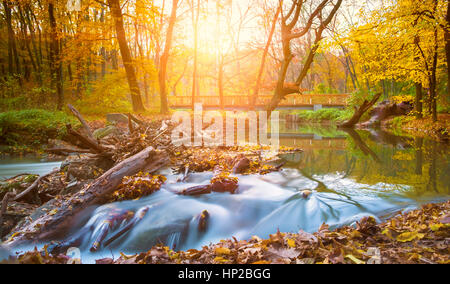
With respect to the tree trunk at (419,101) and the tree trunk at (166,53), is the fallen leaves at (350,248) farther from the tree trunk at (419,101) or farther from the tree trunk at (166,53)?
the tree trunk at (166,53)

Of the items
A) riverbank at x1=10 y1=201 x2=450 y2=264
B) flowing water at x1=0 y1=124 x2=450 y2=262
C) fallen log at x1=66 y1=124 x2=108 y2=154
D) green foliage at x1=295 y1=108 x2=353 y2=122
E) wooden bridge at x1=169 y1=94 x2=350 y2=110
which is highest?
wooden bridge at x1=169 y1=94 x2=350 y2=110

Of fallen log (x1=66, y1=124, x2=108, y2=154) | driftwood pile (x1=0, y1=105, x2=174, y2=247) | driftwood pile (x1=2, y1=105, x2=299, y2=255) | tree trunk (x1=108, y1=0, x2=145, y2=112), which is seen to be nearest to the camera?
driftwood pile (x1=0, y1=105, x2=174, y2=247)

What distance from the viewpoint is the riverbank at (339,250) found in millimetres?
2162

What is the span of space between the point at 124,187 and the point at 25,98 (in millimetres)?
14519

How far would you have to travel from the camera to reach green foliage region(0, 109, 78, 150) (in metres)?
10.8

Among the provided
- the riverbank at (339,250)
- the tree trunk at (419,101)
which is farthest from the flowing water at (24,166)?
the tree trunk at (419,101)

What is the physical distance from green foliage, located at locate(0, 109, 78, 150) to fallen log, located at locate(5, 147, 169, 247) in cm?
702

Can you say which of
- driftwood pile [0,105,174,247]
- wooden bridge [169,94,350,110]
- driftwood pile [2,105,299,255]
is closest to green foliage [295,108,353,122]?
wooden bridge [169,94,350,110]

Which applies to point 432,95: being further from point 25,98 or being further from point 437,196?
point 25,98

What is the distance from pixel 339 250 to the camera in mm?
2303

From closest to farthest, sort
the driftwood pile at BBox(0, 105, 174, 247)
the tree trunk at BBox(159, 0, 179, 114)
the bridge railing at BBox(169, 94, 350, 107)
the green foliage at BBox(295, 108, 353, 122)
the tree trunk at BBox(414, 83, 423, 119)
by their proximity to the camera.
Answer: the driftwood pile at BBox(0, 105, 174, 247)
the tree trunk at BBox(414, 83, 423, 119)
the tree trunk at BBox(159, 0, 179, 114)
the green foliage at BBox(295, 108, 353, 122)
the bridge railing at BBox(169, 94, 350, 107)

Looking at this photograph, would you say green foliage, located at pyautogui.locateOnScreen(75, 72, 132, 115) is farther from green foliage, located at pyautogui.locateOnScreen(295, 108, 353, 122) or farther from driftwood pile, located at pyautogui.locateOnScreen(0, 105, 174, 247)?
green foliage, located at pyautogui.locateOnScreen(295, 108, 353, 122)

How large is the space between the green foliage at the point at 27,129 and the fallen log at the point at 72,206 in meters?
7.02
